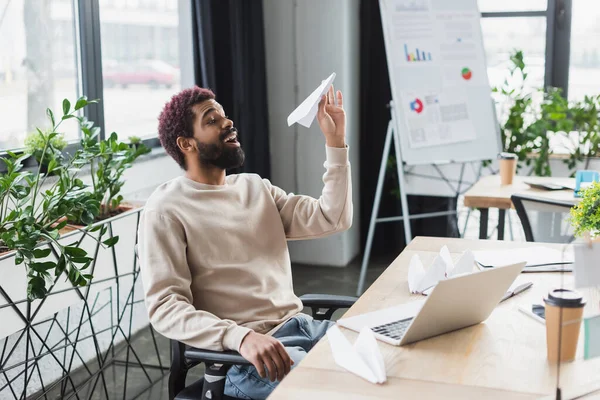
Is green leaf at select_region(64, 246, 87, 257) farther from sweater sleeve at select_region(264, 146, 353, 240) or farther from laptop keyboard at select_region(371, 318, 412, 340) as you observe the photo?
laptop keyboard at select_region(371, 318, 412, 340)

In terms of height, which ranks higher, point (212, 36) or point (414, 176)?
point (212, 36)

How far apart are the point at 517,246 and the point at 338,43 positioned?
8.01 ft

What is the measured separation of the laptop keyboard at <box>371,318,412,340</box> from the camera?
4.85ft

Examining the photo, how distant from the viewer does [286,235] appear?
7.22ft

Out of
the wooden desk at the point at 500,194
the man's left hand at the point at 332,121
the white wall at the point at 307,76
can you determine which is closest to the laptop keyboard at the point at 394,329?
the man's left hand at the point at 332,121

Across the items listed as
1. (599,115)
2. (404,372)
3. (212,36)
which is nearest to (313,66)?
(212,36)

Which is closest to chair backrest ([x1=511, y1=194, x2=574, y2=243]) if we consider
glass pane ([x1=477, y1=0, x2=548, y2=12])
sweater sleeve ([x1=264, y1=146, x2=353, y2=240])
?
sweater sleeve ([x1=264, y1=146, x2=353, y2=240])

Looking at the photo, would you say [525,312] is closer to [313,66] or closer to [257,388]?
[257,388]

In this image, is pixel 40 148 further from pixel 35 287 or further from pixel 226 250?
pixel 226 250

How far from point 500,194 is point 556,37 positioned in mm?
1865

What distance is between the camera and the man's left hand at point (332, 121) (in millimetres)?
2068

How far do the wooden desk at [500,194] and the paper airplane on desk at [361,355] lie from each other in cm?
171

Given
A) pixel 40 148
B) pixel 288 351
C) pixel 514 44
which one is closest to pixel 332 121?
pixel 288 351

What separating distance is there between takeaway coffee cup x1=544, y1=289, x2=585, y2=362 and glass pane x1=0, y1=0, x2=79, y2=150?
2.20 m
